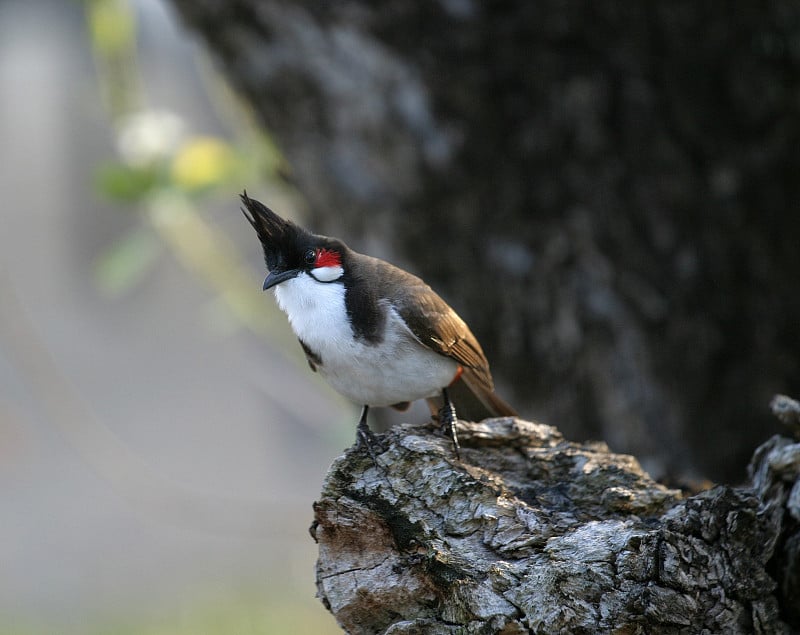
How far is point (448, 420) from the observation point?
2.59 metres

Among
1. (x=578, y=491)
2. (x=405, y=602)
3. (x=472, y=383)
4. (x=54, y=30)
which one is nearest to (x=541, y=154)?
(x=472, y=383)

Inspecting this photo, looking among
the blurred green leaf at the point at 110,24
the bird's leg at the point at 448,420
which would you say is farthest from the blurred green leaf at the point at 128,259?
the bird's leg at the point at 448,420

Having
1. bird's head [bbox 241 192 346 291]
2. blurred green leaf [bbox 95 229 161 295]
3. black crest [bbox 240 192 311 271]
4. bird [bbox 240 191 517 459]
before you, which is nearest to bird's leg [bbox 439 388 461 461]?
bird [bbox 240 191 517 459]

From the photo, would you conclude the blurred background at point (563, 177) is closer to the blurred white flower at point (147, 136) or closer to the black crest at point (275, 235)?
the blurred white flower at point (147, 136)

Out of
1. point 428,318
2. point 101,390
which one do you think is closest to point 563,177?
point 428,318

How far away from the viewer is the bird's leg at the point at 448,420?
7.86 ft

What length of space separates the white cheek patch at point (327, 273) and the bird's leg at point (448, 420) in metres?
0.47

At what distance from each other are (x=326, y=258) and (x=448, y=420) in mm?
553

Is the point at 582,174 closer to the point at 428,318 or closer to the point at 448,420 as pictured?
the point at 428,318

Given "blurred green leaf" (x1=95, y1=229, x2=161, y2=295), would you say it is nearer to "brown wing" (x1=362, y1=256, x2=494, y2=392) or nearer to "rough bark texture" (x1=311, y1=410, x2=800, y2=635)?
"brown wing" (x1=362, y1=256, x2=494, y2=392)

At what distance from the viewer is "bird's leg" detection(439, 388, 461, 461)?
7.86 feet

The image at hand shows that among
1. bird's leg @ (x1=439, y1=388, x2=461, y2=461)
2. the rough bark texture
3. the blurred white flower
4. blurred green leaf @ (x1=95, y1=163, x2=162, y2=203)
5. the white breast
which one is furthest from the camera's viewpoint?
the blurred white flower

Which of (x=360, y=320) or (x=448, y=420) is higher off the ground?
(x=360, y=320)

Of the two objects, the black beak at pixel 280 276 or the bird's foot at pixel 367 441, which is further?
the black beak at pixel 280 276
